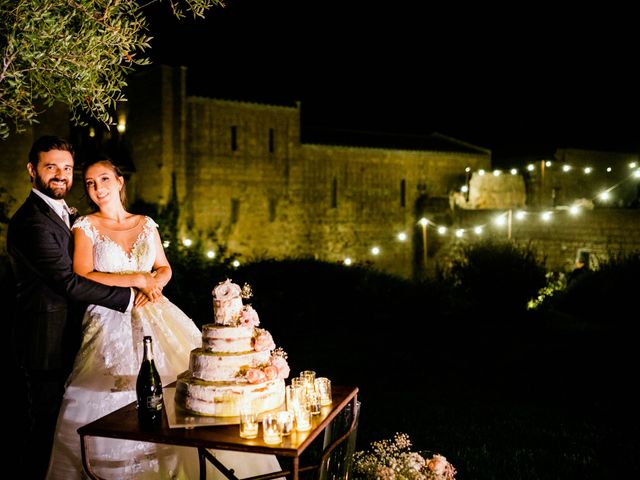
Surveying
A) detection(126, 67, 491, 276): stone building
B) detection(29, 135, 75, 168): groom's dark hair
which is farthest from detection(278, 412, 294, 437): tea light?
detection(126, 67, 491, 276): stone building

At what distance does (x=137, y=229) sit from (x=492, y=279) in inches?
380

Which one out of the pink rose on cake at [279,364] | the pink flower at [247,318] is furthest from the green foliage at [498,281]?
the pink flower at [247,318]

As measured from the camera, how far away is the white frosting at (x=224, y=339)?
3035 millimetres

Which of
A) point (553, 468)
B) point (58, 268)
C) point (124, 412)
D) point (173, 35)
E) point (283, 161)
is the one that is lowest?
point (553, 468)

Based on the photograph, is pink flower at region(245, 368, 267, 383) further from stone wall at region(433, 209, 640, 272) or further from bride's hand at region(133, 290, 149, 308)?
stone wall at region(433, 209, 640, 272)

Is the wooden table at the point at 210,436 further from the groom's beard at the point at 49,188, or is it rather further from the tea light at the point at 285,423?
the groom's beard at the point at 49,188

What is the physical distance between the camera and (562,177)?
83.5 feet

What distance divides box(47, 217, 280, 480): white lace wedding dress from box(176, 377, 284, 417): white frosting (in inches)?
28.9

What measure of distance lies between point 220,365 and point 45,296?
1.47m

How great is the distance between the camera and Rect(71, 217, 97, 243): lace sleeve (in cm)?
389

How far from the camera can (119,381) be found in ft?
11.8

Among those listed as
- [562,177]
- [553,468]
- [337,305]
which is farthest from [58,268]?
[562,177]

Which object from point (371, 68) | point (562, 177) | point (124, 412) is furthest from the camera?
point (371, 68)

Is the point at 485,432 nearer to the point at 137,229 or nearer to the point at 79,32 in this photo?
the point at 137,229
